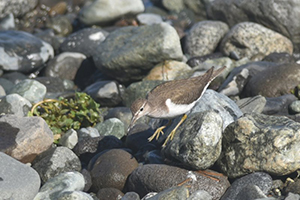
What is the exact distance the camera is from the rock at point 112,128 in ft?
30.5

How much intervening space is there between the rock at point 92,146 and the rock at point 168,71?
330 centimetres

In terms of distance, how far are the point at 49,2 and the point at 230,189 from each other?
1406cm

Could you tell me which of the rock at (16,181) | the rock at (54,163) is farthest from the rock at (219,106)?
the rock at (16,181)

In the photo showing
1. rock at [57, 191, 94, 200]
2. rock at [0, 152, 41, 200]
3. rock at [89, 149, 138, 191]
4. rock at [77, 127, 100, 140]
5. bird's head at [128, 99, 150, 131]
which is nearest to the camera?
rock at [0, 152, 41, 200]

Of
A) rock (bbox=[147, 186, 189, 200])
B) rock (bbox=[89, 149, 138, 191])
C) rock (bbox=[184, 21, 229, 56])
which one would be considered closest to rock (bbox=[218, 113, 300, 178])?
rock (bbox=[147, 186, 189, 200])

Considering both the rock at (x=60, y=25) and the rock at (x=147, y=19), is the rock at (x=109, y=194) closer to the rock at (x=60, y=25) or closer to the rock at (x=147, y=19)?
the rock at (x=147, y=19)

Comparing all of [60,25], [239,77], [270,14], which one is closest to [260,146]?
[239,77]

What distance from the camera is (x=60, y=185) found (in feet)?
22.4

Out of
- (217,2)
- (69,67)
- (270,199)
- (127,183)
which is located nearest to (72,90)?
(69,67)

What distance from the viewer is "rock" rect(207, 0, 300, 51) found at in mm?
13266

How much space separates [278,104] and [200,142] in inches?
133

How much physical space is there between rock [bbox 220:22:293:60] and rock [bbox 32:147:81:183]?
6.66 meters

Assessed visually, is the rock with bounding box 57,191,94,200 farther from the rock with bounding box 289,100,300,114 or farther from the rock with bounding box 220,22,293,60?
the rock with bounding box 220,22,293,60

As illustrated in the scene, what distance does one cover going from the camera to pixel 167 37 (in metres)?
11.5
